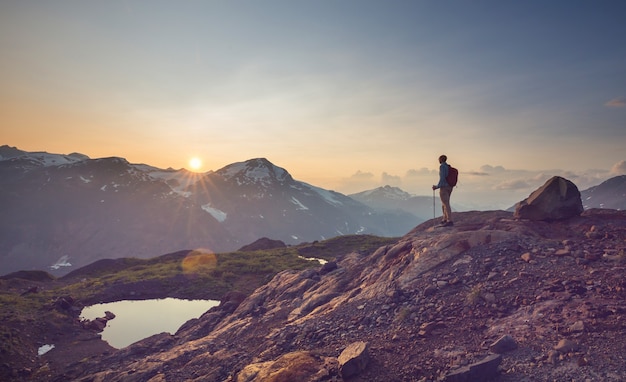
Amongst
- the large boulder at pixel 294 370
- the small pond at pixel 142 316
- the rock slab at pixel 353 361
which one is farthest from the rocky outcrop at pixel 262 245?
the rock slab at pixel 353 361

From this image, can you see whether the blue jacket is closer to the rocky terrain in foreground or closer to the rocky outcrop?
the rocky terrain in foreground

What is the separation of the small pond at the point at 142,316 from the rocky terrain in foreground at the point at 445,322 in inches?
305

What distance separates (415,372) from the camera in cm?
1305

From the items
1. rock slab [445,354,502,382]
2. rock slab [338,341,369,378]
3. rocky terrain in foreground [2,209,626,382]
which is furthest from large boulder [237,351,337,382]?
rock slab [445,354,502,382]

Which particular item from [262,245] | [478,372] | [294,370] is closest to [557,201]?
[478,372]

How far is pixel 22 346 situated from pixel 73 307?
40.4 feet

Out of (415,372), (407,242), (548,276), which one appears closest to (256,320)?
(407,242)

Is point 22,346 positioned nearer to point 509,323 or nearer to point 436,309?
point 436,309

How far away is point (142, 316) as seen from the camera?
41562mm

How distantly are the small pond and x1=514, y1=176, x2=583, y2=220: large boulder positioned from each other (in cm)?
3331

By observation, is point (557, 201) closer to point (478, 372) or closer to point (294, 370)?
point (478, 372)

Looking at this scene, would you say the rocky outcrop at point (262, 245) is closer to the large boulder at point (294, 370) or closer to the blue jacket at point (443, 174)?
the blue jacket at point (443, 174)

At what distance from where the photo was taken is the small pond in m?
35.5

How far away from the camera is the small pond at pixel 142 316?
Result: 117ft
